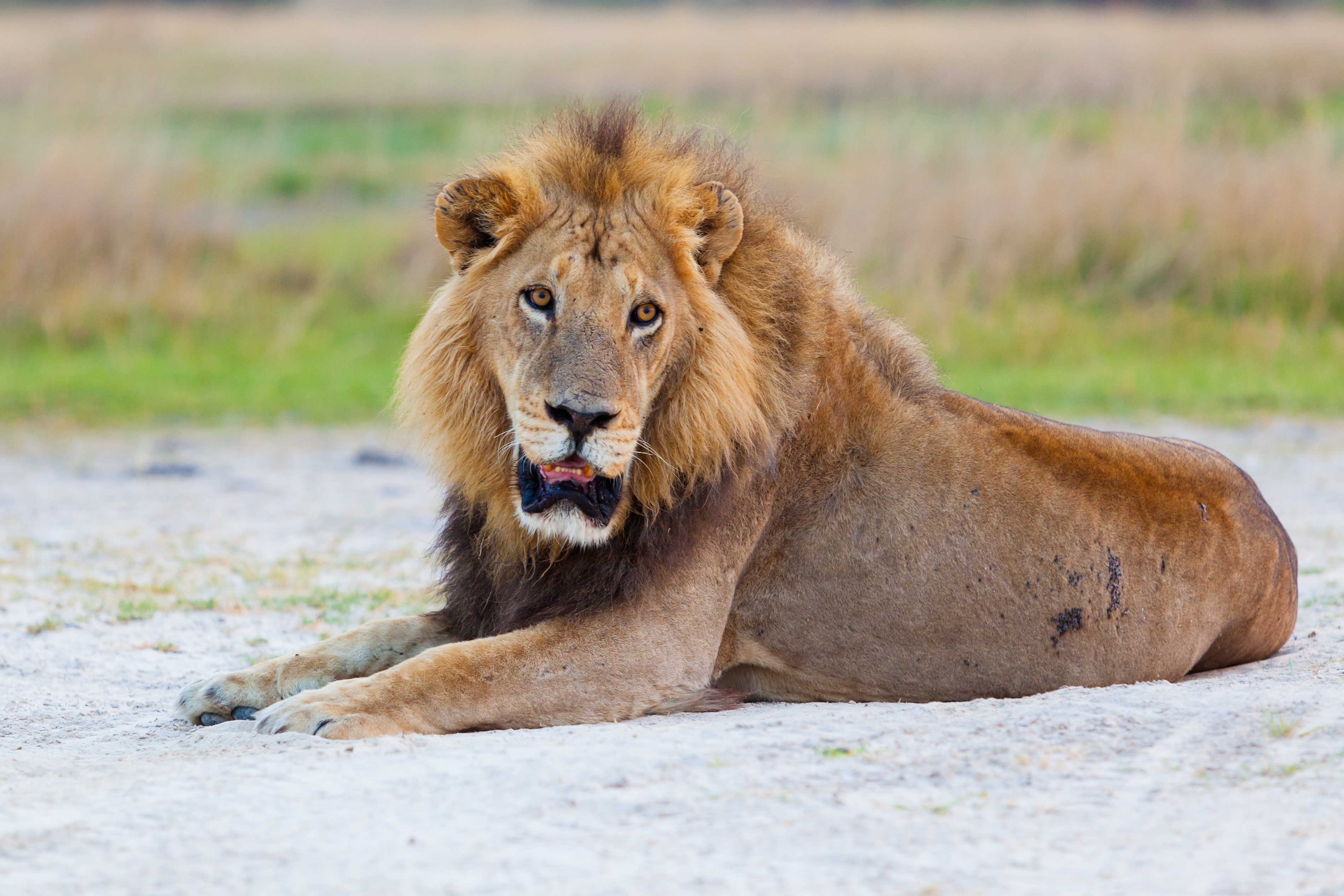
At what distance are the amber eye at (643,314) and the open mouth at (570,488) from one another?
35cm

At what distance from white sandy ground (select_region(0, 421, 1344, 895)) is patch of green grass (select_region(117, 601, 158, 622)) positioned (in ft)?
1.18

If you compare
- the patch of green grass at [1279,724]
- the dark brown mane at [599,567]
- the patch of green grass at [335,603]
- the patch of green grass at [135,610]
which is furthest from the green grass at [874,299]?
the patch of green grass at [1279,724]

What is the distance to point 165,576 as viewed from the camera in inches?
224

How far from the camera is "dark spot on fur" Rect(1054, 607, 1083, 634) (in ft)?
12.7

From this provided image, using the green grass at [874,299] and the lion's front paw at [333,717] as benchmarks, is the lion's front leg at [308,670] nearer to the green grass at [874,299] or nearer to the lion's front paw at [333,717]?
the lion's front paw at [333,717]

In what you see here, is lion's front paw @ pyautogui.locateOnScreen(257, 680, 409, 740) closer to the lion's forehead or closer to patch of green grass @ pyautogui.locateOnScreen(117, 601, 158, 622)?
the lion's forehead

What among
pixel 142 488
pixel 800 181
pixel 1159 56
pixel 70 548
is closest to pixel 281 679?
pixel 70 548

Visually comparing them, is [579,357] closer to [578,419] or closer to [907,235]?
[578,419]

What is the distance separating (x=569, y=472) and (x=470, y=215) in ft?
2.38

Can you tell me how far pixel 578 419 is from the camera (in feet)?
11.1

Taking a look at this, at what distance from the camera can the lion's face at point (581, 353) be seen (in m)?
3.42

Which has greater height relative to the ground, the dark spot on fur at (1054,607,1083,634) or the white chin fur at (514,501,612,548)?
the white chin fur at (514,501,612,548)

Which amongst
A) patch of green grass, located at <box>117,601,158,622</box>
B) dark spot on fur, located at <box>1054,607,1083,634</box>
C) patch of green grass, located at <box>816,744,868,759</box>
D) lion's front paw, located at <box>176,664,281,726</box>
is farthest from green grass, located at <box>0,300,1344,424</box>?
patch of green grass, located at <box>816,744,868,759</box>

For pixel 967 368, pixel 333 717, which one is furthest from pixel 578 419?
pixel 967 368
